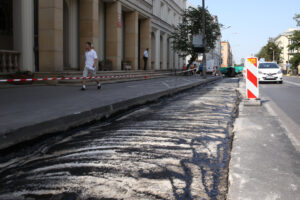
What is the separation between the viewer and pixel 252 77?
8.92 m

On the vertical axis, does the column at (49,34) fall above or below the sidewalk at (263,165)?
above

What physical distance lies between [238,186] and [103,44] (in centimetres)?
2111

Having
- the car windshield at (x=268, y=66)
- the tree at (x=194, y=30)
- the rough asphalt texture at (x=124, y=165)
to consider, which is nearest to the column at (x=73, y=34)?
the car windshield at (x=268, y=66)

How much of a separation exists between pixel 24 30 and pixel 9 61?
177cm

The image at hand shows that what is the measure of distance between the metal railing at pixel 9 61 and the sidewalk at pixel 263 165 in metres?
10.9

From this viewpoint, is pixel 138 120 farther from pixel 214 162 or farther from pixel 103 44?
pixel 103 44

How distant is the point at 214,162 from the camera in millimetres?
3629

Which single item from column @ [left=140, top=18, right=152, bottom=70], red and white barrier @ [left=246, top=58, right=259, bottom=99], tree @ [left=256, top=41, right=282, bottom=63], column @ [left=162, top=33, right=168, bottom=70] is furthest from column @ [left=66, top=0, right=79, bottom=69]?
tree @ [left=256, top=41, right=282, bottom=63]

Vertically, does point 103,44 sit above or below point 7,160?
above

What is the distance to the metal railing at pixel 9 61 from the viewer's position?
43.5 feet

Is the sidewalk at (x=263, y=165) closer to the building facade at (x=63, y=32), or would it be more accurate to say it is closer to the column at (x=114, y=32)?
the building facade at (x=63, y=32)

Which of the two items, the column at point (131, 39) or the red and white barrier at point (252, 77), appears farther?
the column at point (131, 39)

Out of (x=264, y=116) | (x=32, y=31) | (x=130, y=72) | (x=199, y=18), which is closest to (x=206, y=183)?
(x=264, y=116)

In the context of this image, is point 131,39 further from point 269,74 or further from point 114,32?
point 269,74
